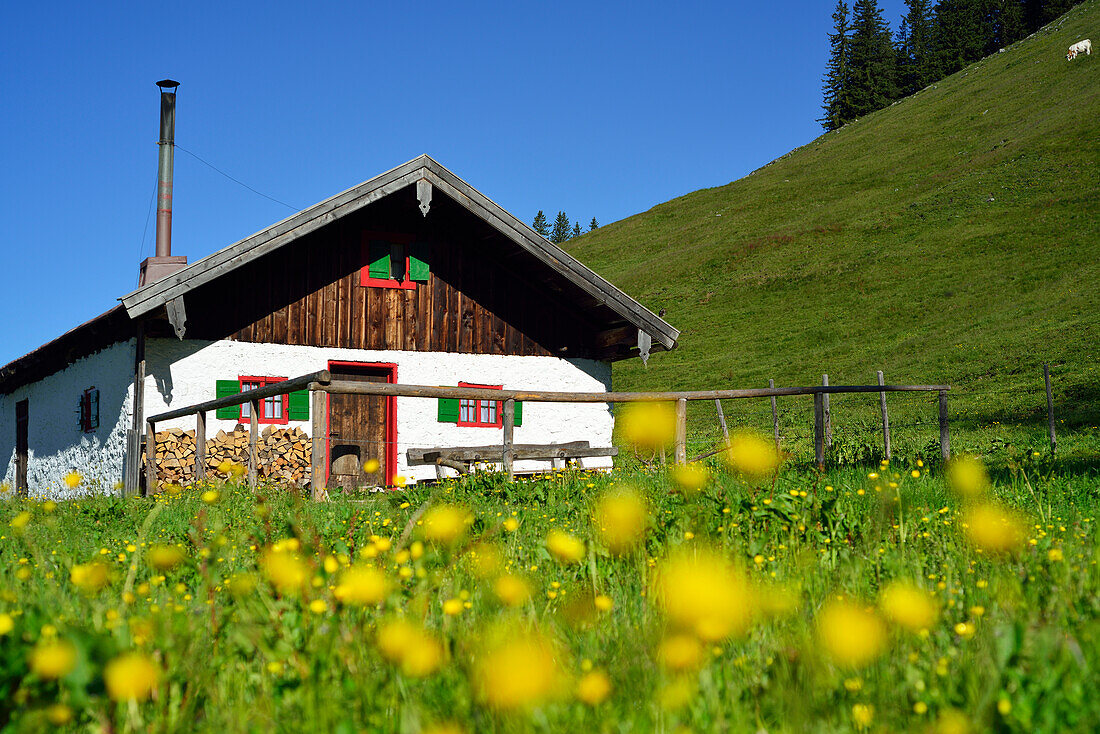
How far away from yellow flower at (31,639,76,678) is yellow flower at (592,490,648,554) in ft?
4.87

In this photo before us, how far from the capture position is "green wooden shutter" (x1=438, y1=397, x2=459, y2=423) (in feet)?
46.8

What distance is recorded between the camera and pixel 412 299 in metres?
14.3

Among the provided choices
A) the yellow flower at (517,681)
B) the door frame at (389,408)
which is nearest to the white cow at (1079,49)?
the door frame at (389,408)

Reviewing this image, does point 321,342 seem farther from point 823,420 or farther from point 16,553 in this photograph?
point 16,553

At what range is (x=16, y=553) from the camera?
4207 millimetres

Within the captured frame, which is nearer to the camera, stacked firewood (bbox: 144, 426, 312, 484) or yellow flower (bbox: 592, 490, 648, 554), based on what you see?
yellow flower (bbox: 592, 490, 648, 554)

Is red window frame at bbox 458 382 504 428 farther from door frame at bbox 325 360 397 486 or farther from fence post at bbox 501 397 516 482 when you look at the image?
fence post at bbox 501 397 516 482

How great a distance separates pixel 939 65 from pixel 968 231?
55151 millimetres

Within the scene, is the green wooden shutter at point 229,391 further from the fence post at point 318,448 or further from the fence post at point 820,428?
the fence post at point 820,428

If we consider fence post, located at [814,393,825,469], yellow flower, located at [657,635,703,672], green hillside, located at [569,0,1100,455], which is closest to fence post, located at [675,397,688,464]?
fence post, located at [814,393,825,469]

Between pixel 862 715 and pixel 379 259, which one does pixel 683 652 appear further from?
pixel 379 259

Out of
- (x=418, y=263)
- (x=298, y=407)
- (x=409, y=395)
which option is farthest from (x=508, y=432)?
(x=418, y=263)

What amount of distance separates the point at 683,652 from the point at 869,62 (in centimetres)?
9736

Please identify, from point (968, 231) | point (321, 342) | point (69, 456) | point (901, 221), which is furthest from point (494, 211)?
point (901, 221)
